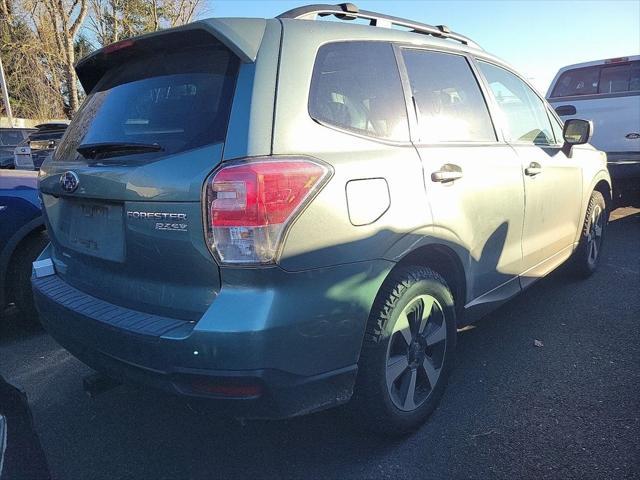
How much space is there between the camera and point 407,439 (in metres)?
2.43

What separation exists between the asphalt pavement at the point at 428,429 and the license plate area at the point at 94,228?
2.25 ft

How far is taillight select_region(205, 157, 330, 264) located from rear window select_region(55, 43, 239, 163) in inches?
7.4

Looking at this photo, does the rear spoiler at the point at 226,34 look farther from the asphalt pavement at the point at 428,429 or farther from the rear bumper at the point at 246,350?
the asphalt pavement at the point at 428,429

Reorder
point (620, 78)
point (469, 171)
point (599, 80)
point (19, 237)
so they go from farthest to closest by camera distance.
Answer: point (599, 80)
point (620, 78)
point (19, 237)
point (469, 171)

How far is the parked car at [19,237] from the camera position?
365 cm

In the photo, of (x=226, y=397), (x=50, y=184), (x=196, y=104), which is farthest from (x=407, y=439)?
(x=50, y=184)

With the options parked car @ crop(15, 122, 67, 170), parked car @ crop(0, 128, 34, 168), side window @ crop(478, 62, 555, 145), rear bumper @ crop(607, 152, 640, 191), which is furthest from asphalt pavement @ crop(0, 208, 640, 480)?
parked car @ crop(0, 128, 34, 168)

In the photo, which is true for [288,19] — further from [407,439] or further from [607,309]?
[607,309]

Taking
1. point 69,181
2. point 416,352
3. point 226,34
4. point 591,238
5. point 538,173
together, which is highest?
point 226,34

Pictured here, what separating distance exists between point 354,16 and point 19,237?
9.45ft

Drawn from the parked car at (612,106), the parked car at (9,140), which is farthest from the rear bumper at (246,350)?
the parked car at (9,140)

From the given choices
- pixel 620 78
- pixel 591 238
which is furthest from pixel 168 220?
pixel 620 78

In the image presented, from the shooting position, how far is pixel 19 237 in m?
3.69

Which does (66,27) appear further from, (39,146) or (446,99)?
(446,99)
